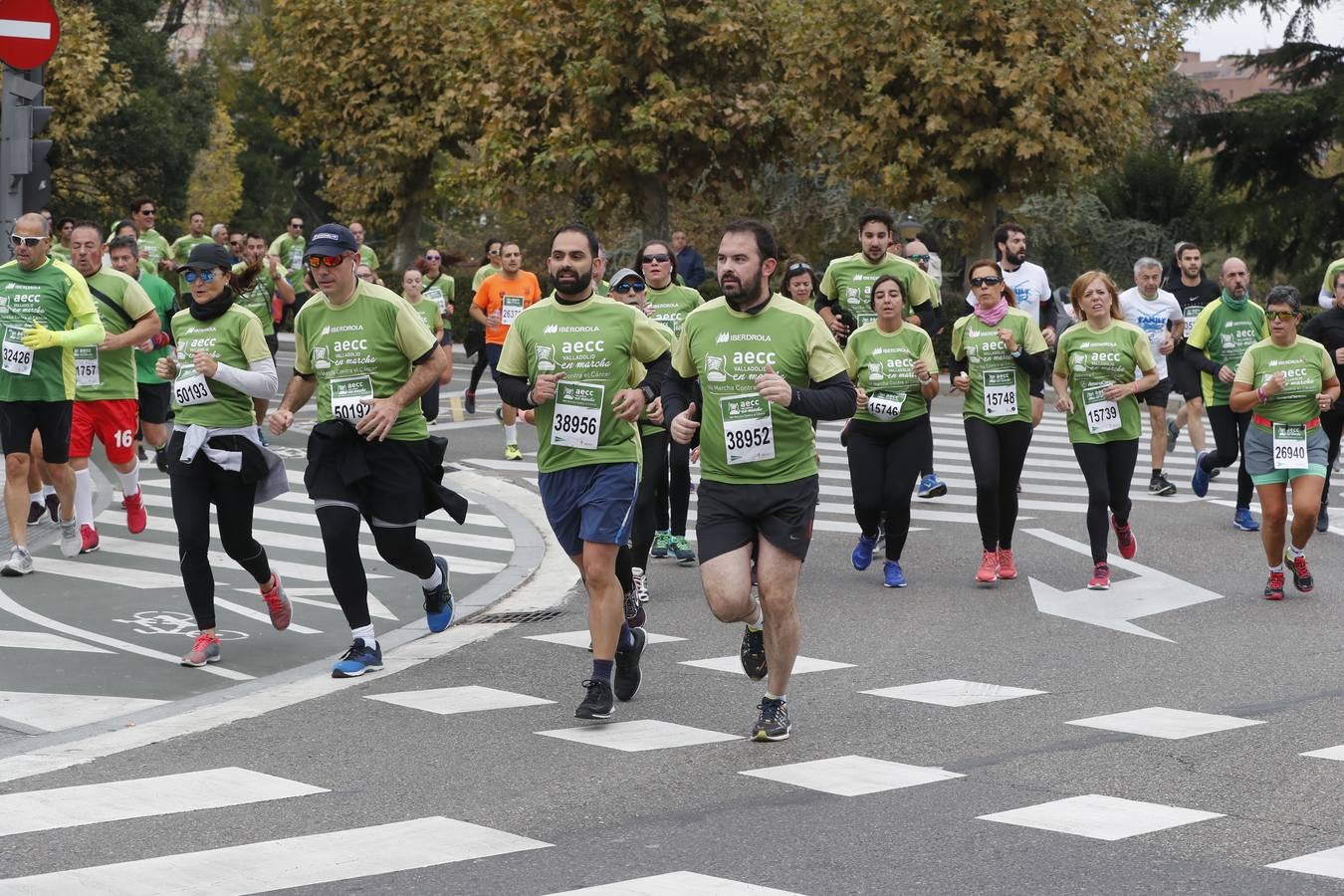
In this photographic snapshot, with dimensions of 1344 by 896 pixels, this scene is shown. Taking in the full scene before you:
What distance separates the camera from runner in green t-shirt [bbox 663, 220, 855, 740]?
736 cm

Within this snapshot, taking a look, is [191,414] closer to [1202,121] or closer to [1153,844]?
[1153,844]

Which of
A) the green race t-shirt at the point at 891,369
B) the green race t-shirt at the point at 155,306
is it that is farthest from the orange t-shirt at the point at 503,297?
the green race t-shirt at the point at 891,369

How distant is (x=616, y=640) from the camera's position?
784 centimetres

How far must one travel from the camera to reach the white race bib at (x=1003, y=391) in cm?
1167

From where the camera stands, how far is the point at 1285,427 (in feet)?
36.7

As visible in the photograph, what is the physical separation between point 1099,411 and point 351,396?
492 centimetres

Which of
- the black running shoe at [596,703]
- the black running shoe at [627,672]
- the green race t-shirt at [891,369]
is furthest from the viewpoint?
the green race t-shirt at [891,369]

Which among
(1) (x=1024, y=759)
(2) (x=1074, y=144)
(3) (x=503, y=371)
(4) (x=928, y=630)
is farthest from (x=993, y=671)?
(2) (x=1074, y=144)

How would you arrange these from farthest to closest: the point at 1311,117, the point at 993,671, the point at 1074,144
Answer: the point at 1311,117 → the point at 1074,144 → the point at 993,671

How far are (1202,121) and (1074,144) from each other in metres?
11.1

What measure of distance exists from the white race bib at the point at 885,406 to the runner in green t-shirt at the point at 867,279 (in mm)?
1859

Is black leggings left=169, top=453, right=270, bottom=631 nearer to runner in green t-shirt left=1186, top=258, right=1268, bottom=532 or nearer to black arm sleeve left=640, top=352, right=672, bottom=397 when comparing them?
black arm sleeve left=640, top=352, right=672, bottom=397

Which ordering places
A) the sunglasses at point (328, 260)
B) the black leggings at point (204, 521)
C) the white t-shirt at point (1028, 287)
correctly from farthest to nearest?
1. the white t-shirt at point (1028, 287)
2. the black leggings at point (204, 521)
3. the sunglasses at point (328, 260)

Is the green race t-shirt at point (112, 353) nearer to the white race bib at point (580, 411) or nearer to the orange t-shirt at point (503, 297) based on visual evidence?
the white race bib at point (580, 411)
